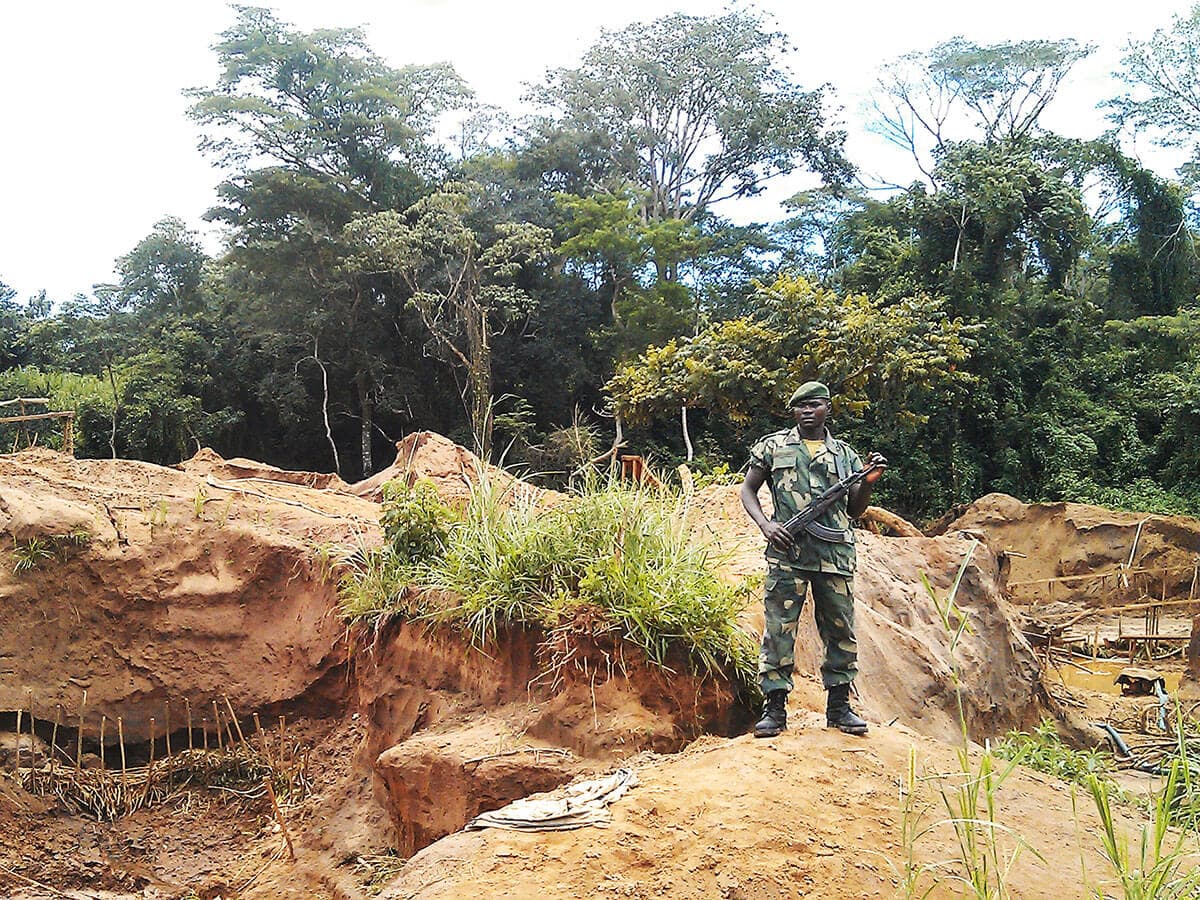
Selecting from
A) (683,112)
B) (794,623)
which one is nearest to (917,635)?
(794,623)

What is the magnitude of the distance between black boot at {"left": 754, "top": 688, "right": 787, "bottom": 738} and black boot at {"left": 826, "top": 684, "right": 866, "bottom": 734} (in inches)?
7.3

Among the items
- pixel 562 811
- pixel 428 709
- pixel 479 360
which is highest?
pixel 479 360

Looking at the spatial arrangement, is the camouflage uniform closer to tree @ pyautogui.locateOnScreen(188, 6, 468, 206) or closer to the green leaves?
the green leaves

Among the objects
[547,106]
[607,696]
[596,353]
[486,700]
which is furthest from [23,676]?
[547,106]

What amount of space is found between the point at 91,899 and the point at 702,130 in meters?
22.2

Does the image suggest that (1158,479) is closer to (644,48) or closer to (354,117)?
(644,48)

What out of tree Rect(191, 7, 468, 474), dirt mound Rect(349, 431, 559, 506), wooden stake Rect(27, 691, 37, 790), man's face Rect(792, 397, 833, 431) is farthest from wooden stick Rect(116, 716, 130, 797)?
tree Rect(191, 7, 468, 474)

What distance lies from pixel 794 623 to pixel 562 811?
3.97 feet

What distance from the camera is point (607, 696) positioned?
447 cm

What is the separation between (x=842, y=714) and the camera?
4.08 metres

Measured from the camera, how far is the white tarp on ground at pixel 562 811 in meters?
3.38

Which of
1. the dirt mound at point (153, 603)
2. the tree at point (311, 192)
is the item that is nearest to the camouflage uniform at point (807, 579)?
the dirt mound at point (153, 603)

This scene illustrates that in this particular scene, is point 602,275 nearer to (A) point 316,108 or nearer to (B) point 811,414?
(A) point 316,108

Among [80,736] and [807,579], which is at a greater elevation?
[807,579]
